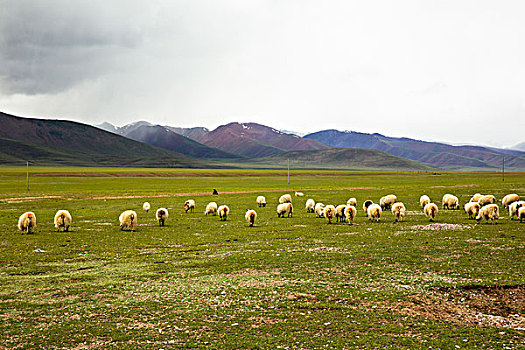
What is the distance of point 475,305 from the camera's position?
34.6 feet

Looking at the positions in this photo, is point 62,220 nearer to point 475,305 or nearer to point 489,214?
point 475,305

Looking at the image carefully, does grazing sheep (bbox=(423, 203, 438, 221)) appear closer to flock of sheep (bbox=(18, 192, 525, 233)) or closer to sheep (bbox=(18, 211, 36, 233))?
flock of sheep (bbox=(18, 192, 525, 233))

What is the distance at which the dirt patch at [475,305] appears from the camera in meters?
9.52

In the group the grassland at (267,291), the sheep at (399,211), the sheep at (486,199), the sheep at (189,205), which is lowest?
the grassland at (267,291)

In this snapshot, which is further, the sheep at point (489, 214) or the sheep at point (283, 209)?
the sheep at point (283, 209)

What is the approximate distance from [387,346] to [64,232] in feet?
74.7

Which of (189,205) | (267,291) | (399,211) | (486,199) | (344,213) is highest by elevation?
(486,199)

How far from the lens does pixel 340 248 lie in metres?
18.3

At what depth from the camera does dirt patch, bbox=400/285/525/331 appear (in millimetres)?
9518

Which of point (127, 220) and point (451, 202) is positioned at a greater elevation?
point (451, 202)

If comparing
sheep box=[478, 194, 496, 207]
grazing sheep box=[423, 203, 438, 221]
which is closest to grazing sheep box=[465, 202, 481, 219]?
grazing sheep box=[423, 203, 438, 221]

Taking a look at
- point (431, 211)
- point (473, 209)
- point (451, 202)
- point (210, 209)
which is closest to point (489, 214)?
point (473, 209)

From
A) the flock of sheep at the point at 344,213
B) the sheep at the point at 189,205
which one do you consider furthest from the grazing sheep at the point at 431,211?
the sheep at the point at 189,205

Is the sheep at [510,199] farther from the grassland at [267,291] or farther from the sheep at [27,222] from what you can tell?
the sheep at [27,222]
